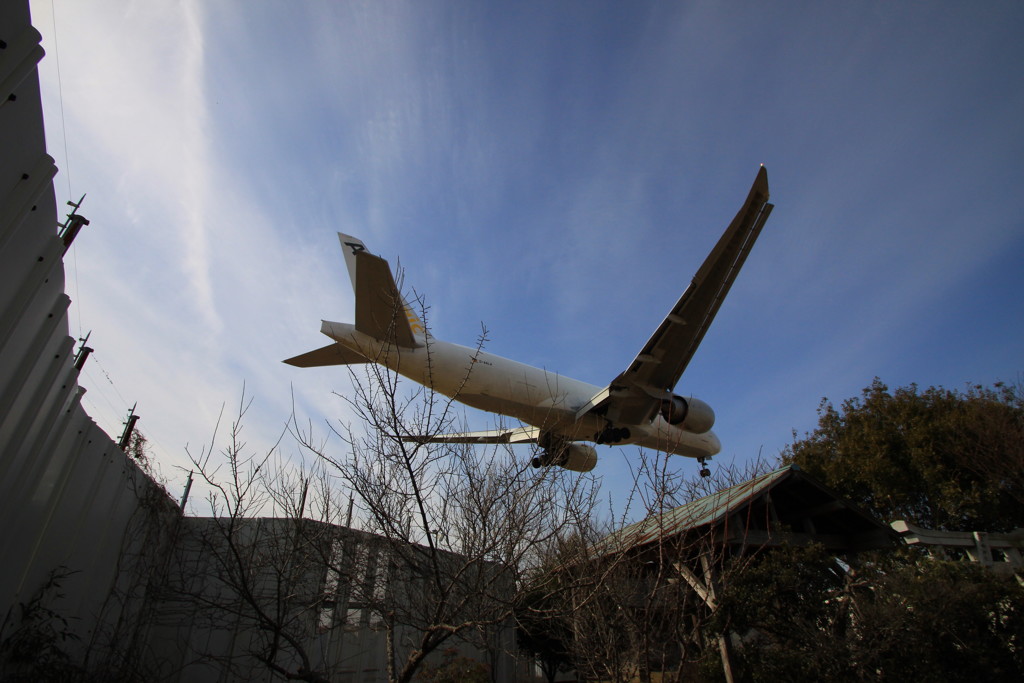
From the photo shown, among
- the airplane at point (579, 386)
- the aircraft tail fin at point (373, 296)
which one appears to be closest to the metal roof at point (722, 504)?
the airplane at point (579, 386)

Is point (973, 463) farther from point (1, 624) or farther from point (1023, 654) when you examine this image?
point (1, 624)

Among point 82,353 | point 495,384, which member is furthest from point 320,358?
point 82,353

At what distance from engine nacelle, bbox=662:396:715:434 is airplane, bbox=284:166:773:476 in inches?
1.2

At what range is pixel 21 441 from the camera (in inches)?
154

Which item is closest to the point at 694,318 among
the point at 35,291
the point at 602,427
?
the point at 602,427

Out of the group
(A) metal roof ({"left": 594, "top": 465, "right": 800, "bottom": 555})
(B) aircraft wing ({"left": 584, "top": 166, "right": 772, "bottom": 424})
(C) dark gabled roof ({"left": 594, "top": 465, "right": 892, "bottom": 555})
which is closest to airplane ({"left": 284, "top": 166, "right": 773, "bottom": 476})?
(B) aircraft wing ({"left": 584, "top": 166, "right": 772, "bottom": 424})

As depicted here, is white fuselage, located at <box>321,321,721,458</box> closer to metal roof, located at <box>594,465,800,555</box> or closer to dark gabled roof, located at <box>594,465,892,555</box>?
dark gabled roof, located at <box>594,465,892,555</box>

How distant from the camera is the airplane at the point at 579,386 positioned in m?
12.3

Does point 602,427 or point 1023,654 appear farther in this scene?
point 602,427

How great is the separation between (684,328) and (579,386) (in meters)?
6.30

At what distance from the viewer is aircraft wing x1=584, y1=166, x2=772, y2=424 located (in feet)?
38.5

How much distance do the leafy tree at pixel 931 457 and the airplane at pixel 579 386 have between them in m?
11.2

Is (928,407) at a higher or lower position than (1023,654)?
higher

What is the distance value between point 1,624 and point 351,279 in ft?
49.9
